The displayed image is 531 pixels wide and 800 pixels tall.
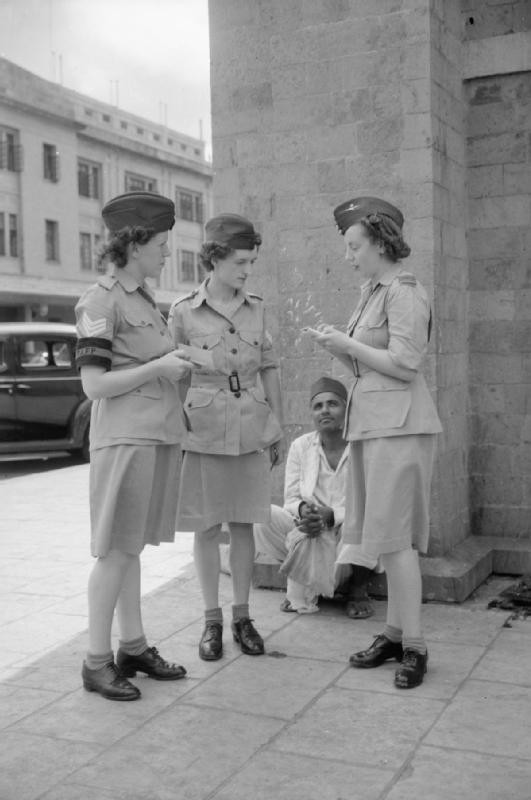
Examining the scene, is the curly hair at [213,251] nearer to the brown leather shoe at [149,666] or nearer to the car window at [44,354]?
the brown leather shoe at [149,666]

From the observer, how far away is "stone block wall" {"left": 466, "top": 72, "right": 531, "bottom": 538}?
6.13 m

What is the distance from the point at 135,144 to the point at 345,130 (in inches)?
1417

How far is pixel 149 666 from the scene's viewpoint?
445 cm

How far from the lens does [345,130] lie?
5.91m

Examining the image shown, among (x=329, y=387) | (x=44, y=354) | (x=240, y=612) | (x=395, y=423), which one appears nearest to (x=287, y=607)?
(x=240, y=612)

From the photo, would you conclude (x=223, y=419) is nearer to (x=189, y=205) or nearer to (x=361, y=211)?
(x=361, y=211)

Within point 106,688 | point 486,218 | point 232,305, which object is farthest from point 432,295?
point 106,688

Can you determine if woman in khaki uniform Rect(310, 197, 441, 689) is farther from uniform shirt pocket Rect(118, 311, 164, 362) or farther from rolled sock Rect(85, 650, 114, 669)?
rolled sock Rect(85, 650, 114, 669)

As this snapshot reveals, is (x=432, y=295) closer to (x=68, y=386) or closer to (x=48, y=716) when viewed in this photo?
(x=48, y=716)

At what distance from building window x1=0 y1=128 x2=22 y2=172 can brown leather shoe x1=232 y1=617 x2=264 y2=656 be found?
31246mm

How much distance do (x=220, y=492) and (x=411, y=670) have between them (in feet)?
3.91

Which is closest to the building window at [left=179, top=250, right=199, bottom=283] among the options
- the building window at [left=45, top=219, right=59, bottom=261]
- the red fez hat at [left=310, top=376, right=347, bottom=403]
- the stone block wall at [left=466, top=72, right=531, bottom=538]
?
the building window at [left=45, top=219, right=59, bottom=261]

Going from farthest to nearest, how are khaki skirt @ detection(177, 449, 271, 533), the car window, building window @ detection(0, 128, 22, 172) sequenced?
building window @ detection(0, 128, 22, 172) → the car window → khaki skirt @ detection(177, 449, 271, 533)

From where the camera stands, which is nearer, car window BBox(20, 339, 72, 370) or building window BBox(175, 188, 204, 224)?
car window BBox(20, 339, 72, 370)
